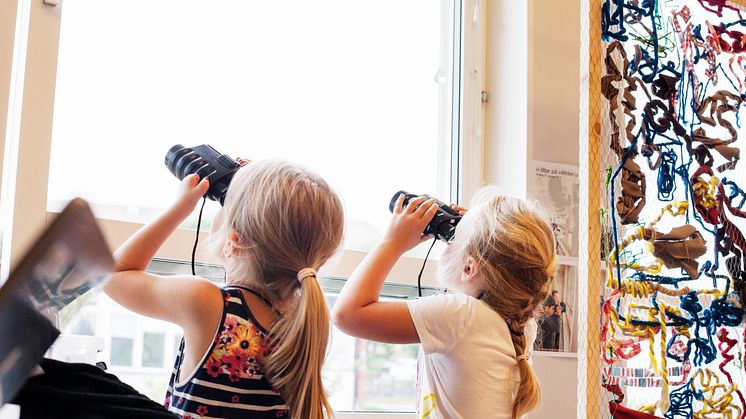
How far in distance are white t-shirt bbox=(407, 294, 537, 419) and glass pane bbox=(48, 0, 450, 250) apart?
30 cm

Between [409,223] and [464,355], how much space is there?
0.81ft

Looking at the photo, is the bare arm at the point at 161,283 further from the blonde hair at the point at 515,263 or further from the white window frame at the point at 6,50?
the blonde hair at the point at 515,263

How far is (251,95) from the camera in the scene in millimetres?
1713

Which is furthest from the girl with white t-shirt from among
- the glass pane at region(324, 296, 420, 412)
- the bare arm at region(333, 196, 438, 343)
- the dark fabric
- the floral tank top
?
the dark fabric

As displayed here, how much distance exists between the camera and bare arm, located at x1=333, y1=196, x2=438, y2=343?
1.36 m

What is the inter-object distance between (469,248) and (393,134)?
1.90 feet

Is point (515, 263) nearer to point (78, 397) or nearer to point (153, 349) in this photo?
point (153, 349)

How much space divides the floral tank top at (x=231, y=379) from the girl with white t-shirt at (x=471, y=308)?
22 cm

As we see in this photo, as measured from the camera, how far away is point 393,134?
194cm

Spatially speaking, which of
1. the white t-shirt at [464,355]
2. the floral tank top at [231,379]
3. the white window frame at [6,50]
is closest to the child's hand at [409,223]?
the white t-shirt at [464,355]

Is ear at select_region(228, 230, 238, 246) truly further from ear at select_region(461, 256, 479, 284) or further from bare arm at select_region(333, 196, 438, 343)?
ear at select_region(461, 256, 479, 284)

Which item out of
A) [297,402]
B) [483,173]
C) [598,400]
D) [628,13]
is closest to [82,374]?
[297,402]

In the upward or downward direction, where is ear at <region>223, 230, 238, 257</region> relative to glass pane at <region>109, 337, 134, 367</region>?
upward

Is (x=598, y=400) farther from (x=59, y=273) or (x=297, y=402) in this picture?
(x=59, y=273)
